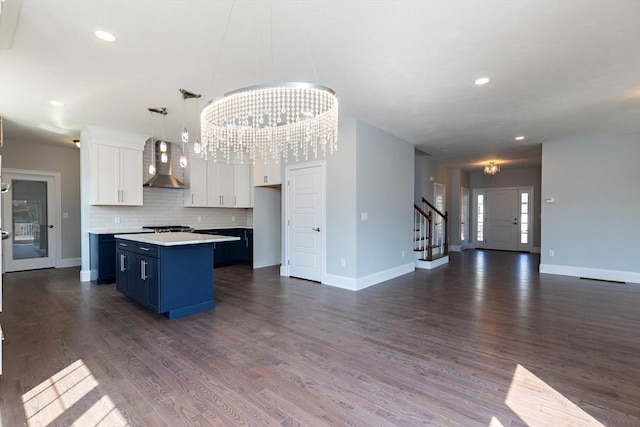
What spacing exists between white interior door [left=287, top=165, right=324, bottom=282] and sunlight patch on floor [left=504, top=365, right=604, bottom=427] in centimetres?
342

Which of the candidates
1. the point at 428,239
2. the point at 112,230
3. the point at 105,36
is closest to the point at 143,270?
the point at 105,36

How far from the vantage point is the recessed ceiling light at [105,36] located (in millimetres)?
2541

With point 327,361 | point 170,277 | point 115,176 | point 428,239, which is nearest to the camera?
point 327,361

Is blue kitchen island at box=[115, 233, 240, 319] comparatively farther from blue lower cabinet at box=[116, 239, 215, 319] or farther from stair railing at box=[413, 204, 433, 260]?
stair railing at box=[413, 204, 433, 260]

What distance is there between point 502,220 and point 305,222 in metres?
7.79

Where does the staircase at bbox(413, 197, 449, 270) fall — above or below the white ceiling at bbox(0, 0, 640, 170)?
below

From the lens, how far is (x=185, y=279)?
367 cm

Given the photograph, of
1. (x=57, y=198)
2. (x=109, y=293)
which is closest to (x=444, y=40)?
(x=109, y=293)

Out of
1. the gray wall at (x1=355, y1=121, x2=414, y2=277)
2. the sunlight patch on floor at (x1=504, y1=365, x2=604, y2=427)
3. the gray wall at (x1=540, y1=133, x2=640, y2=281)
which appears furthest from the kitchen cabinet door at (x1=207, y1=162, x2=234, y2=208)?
the gray wall at (x1=540, y1=133, x2=640, y2=281)

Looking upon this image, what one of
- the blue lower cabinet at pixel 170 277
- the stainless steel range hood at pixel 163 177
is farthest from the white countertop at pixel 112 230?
the blue lower cabinet at pixel 170 277

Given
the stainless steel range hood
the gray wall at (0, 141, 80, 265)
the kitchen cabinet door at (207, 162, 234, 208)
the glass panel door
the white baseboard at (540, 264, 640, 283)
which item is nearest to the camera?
the white baseboard at (540, 264, 640, 283)

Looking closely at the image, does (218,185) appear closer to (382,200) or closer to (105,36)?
(382,200)

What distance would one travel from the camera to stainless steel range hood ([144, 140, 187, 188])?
19.7ft

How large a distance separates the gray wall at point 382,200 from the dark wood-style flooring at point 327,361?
960 millimetres
